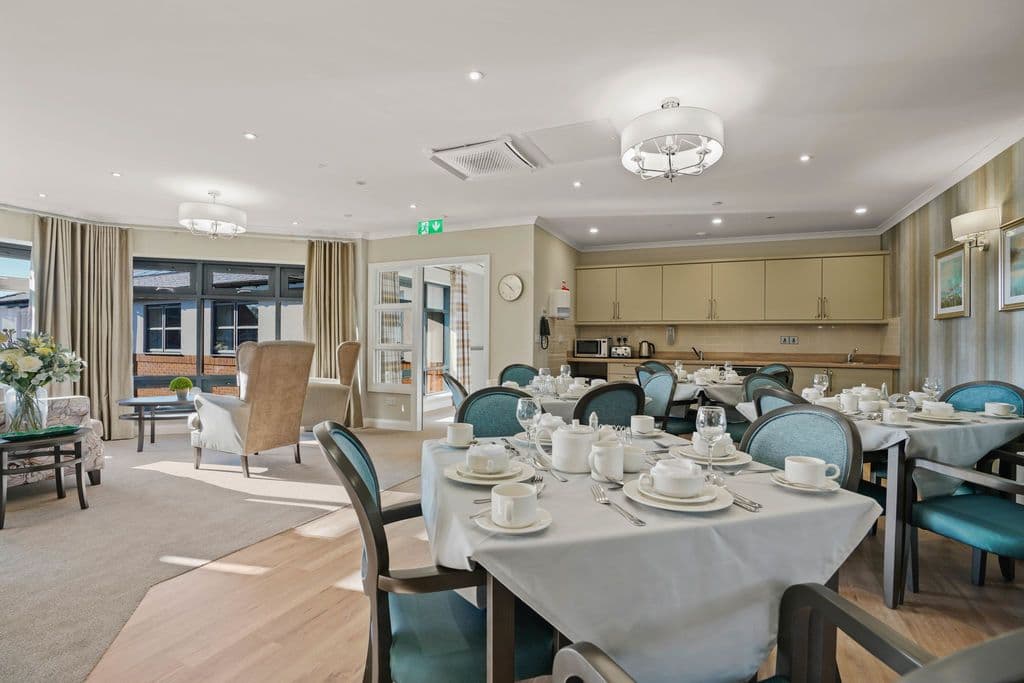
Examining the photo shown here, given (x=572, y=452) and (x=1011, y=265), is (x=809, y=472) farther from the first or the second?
(x=1011, y=265)

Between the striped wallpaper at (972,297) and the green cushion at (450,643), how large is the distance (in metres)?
3.99

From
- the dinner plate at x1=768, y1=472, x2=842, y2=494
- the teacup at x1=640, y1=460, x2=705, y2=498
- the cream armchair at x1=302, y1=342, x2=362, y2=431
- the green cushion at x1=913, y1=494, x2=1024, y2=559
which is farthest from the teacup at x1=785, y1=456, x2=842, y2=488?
the cream armchair at x1=302, y1=342, x2=362, y2=431

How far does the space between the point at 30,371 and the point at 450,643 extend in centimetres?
360

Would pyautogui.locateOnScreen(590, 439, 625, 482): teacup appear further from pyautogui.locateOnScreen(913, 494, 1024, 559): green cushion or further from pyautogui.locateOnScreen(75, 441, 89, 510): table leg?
pyautogui.locateOnScreen(75, 441, 89, 510): table leg

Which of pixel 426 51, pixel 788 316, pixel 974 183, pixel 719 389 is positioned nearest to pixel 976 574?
pixel 719 389

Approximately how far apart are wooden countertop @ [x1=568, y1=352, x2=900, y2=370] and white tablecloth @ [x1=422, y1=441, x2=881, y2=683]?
18.9ft

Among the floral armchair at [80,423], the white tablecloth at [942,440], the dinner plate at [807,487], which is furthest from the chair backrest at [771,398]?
the floral armchair at [80,423]

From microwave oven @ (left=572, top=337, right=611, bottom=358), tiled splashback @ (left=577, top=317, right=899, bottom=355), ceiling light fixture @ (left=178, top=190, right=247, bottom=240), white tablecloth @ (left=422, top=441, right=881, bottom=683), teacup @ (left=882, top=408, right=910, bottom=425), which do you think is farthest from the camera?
microwave oven @ (left=572, top=337, right=611, bottom=358)

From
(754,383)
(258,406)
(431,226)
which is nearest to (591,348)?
(431,226)

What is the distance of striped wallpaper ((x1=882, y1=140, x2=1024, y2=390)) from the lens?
3.53 meters

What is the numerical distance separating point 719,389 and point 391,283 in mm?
4323

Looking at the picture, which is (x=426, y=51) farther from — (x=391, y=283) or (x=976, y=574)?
(x=391, y=283)

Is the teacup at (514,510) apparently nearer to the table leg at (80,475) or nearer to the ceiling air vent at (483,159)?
the ceiling air vent at (483,159)

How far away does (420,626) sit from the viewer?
4.01 feet
